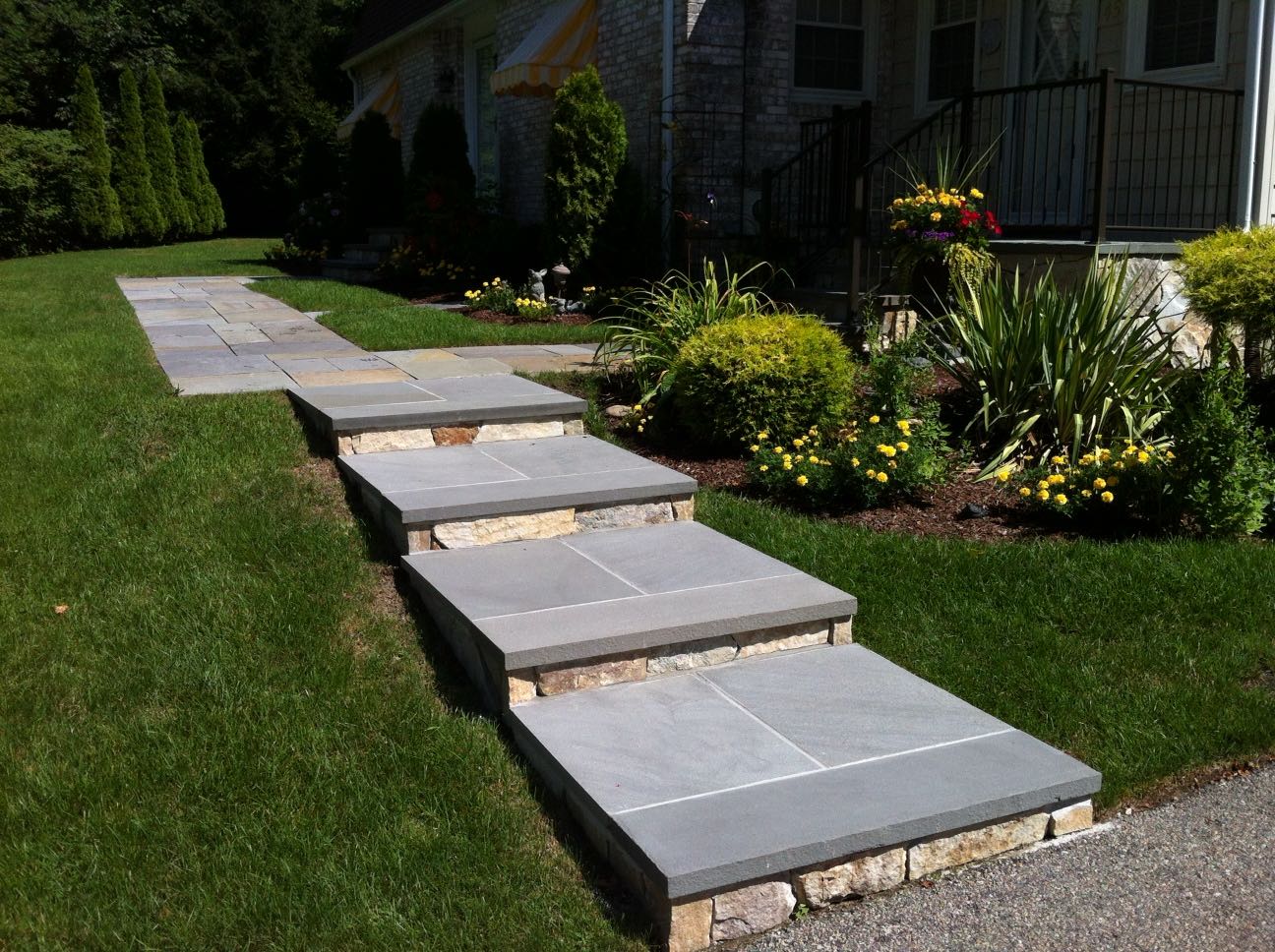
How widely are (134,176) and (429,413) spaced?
68.5 ft

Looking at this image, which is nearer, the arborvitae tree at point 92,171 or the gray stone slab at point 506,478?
the gray stone slab at point 506,478

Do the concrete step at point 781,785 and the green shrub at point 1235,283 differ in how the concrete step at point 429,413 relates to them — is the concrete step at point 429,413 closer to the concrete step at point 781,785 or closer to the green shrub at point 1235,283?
the concrete step at point 781,785

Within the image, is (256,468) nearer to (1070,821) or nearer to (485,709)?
(485,709)

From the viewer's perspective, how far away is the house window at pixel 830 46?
10.9m

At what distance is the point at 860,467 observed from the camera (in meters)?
4.96

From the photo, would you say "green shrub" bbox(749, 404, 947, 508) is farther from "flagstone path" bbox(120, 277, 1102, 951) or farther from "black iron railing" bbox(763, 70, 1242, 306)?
"black iron railing" bbox(763, 70, 1242, 306)

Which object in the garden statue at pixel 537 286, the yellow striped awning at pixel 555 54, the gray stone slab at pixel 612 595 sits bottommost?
the gray stone slab at pixel 612 595

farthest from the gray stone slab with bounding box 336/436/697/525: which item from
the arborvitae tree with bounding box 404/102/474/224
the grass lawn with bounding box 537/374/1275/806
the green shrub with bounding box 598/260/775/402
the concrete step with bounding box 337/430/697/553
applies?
the arborvitae tree with bounding box 404/102/474/224

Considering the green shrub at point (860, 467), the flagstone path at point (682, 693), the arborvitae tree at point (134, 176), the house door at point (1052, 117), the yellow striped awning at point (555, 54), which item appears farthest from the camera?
the arborvitae tree at point (134, 176)

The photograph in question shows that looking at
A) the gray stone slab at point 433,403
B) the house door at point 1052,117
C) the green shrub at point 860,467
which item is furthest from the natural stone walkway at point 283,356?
the house door at point 1052,117

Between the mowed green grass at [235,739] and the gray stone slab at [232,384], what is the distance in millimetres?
929

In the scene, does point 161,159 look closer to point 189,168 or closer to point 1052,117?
point 189,168

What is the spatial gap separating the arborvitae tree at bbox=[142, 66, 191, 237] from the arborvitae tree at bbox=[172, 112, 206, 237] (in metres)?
0.49

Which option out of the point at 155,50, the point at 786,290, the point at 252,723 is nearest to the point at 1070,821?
the point at 252,723
